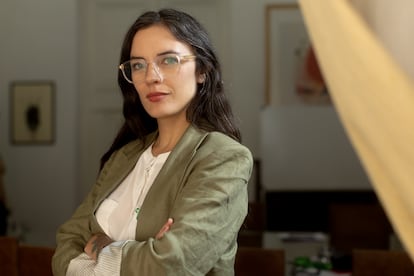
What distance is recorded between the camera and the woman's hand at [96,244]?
109 cm

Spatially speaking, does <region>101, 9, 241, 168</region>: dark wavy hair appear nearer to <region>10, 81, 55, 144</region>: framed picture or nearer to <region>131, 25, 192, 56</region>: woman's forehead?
<region>131, 25, 192, 56</region>: woman's forehead

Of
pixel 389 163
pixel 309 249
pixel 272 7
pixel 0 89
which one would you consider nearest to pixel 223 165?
pixel 389 163

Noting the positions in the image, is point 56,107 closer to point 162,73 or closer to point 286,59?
point 286,59

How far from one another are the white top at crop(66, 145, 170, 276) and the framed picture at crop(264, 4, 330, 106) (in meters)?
3.46

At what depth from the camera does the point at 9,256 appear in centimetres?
185

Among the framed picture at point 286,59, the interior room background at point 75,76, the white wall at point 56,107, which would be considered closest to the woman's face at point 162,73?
the interior room background at point 75,76

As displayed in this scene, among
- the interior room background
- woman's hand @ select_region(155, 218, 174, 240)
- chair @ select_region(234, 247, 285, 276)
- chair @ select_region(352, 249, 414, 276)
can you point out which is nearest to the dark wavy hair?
woman's hand @ select_region(155, 218, 174, 240)

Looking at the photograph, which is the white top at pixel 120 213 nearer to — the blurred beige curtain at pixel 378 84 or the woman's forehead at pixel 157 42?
the woman's forehead at pixel 157 42

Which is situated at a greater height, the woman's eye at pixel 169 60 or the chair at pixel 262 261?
the woman's eye at pixel 169 60

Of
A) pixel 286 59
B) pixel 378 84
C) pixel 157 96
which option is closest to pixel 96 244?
pixel 157 96

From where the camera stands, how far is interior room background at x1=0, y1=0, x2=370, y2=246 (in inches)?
180

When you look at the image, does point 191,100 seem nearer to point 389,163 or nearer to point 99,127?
point 389,163

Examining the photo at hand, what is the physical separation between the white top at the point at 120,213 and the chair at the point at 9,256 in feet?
2.56

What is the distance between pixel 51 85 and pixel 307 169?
2.15 metres
